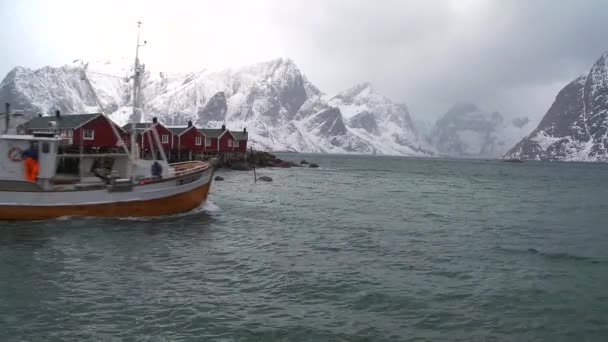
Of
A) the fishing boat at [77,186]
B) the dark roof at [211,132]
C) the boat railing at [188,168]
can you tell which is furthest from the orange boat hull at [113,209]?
the dark roof at [211,132]

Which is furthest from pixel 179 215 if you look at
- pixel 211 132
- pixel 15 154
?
pixel 211 132

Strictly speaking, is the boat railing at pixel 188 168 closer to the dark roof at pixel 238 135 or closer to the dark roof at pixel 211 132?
the dark roof at pixel 211 132

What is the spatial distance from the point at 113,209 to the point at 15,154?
576 centimetres

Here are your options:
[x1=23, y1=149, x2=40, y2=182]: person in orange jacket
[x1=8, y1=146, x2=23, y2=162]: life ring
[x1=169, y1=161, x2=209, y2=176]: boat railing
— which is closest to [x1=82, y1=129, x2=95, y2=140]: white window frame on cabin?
[x1=169, y1=161, x2=209, y2=176]: boat railing

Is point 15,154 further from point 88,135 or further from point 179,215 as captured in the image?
point 88,135

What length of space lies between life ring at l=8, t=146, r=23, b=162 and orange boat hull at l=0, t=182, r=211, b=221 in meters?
2.53

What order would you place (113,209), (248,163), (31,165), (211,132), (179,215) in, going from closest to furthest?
1. (31,165)
2. (113,209)
3. (179,215)
4. (211,132)
5. (248,163)

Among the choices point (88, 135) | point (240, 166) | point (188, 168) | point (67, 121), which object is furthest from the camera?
point (240, 166)

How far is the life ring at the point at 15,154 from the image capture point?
2523 cm

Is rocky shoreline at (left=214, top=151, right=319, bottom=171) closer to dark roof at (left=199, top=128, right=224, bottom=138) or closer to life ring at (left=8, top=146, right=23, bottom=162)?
dark roof at (left=199, top=128, right=224, bottom=138)

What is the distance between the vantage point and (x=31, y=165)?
25.2 m

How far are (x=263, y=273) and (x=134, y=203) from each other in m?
13.0

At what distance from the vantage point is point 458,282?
17.1m

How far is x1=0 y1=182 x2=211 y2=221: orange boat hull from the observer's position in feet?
83.8
